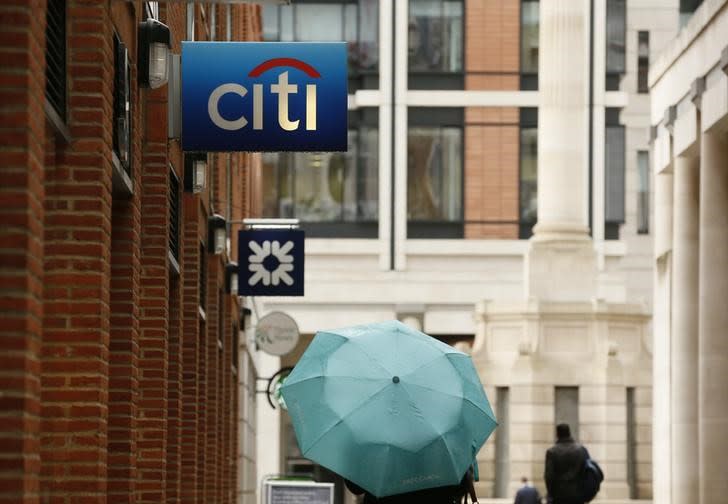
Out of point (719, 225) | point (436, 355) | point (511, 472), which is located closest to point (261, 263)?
point (719, 225)

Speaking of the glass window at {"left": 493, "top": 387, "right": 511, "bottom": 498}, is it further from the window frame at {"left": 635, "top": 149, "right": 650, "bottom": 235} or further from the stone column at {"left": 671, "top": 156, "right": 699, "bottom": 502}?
the window frame at {"left": 635, "top": 149, "right": 650, "bottom": 235}

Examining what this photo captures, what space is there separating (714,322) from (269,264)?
19.8 feet

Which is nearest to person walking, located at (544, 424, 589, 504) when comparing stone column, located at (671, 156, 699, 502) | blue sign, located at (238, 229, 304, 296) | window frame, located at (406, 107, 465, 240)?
blue sign, located at (238, 229, 304, 296)

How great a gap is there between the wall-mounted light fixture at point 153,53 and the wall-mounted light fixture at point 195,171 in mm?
4227

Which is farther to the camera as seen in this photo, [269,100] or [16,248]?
[269,100]

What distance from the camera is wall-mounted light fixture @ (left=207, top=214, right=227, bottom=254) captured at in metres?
22.5

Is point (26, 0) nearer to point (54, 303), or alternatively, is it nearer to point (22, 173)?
point (22, 173)

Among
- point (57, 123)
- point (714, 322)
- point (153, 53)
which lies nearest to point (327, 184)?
point (714, 322)

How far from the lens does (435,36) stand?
5716 cm

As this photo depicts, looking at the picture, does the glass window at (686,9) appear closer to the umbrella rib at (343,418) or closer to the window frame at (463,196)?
the window frame at (463,196)

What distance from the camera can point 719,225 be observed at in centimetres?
2702

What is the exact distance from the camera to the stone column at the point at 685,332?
3033cm

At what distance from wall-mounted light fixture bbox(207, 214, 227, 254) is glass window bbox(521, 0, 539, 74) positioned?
1386 inches

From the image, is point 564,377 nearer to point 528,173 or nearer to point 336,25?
point 528,173
